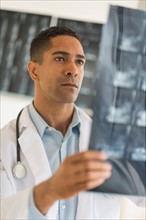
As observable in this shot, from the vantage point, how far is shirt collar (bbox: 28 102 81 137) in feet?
3.10

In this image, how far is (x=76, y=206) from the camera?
2.88 feet

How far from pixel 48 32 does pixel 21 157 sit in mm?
384

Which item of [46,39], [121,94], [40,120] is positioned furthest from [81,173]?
[46,39]

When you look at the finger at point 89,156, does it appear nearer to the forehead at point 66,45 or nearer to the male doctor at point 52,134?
the male doctor at point 52,134

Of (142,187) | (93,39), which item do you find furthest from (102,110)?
(93,39)

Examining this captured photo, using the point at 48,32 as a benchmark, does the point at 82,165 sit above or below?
below

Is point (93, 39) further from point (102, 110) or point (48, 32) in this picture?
point (102, 110)

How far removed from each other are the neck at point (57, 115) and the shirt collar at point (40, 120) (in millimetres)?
16

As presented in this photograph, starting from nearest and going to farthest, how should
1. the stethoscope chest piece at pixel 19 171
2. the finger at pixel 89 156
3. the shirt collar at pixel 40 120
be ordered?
1. the finger at pixel 89 156
2. the stethoscope chest piece at pixel 19 171
3. the shirt collar at pixel 40 120

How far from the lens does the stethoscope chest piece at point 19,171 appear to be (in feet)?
2.72

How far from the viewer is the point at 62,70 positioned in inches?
34.9

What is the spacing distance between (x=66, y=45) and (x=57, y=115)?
0.20m

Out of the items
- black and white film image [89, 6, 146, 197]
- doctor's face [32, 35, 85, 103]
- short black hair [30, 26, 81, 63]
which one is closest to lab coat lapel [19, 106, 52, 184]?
doctor's face [32, 35, 85, 103]

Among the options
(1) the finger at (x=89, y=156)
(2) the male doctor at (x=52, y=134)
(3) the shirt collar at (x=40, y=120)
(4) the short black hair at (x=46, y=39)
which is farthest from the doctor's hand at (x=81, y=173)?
(4) the short black hair at (x=46, y=39)
